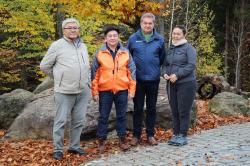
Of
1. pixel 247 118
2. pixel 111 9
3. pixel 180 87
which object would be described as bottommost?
pixel 247 118

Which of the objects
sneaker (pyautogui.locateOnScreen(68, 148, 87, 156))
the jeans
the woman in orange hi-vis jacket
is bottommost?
sneaker (pyautogui.locateOnScreen(68, 148, 87, 156))

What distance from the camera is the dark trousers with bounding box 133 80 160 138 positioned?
7621mm

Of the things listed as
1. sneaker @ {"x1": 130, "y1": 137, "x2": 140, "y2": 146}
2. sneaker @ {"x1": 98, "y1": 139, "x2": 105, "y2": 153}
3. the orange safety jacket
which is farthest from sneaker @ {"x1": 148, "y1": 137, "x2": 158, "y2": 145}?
the orange safety jacket

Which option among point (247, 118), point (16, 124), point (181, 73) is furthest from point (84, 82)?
point (247, 118)

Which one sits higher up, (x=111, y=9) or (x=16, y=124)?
(x=111, y=9)

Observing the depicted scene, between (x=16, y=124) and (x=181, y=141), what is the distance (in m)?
3.67

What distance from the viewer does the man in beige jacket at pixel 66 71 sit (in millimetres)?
6930

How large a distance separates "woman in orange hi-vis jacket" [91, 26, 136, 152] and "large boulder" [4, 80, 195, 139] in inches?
48.5

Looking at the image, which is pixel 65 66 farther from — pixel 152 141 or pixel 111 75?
pixel 152 141

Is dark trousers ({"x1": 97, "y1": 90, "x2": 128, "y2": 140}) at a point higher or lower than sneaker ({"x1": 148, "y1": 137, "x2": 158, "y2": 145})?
higher

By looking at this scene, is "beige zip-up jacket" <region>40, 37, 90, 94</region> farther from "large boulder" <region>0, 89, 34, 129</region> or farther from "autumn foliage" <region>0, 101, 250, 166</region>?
"large boulder" <region>0, 89, 34, 129</region>

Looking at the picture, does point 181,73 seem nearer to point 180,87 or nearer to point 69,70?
point 180,87

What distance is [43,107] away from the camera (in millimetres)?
9117

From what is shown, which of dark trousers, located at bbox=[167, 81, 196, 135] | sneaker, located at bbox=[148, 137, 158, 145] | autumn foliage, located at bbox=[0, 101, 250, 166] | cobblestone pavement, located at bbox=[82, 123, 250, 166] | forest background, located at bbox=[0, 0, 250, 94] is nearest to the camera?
cobblestone pavement, located at bbox=[82, 123, 250, 166]
